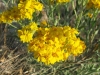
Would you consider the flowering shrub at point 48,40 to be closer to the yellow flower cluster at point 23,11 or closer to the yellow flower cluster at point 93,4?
the yellow flower cluster at point 23,11

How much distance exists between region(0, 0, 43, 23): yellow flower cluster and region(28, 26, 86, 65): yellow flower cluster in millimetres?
154

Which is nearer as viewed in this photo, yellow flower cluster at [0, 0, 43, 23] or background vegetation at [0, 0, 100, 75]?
yellow flower cluster at [0, 0, 43, 23]

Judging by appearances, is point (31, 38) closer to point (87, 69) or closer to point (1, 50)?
point (87, 69)

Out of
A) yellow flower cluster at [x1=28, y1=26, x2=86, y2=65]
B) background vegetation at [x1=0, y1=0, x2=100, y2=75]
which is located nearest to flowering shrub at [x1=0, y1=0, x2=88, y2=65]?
yellow flower cluster at [x1=28, y1=26, x2=86, y2=65]

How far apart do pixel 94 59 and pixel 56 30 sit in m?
0.60

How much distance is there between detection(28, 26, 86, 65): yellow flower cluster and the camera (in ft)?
5.28

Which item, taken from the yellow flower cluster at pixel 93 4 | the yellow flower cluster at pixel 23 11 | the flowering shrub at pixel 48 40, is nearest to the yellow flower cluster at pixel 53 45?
the flowering shrub at pixel 48 40

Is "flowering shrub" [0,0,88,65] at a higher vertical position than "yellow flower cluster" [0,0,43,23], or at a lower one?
lower

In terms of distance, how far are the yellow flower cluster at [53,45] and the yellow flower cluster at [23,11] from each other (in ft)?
0.51

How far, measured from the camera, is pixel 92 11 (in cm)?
213

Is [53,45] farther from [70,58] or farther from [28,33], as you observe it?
[70,58]

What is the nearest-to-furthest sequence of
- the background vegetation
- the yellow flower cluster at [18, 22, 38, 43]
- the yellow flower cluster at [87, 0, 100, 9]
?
the yellow flower cluster at [18, 22, 38, 43], the yellow flower cluster at [87, 0, 100, 9], the background vegetation

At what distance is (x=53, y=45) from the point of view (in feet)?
5.37

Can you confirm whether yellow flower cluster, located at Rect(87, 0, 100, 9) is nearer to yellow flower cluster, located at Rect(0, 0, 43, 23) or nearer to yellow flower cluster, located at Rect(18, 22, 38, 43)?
yellow flower cluster, located at Rect(0, 0, 43, 23)
